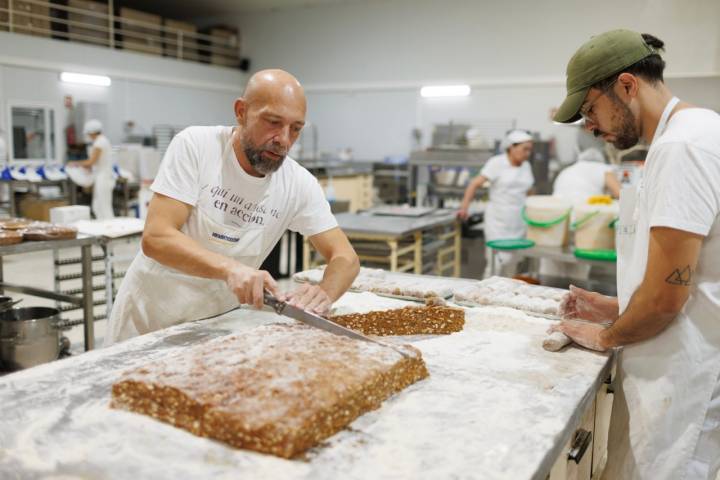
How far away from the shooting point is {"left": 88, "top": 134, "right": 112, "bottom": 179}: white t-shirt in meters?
7.96

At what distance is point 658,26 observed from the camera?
677 centimetres

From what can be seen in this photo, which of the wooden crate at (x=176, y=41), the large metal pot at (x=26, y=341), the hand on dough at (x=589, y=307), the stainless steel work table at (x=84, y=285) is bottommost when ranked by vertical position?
the large metal pot at (x=26, y=341)

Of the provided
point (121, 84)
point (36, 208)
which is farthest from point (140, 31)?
point (36, 208)

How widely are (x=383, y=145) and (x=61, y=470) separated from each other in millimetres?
10304

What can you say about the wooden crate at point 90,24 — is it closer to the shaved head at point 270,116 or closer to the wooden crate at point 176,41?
the wooden crate at point 176,41

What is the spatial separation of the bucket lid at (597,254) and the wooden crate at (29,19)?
808cm

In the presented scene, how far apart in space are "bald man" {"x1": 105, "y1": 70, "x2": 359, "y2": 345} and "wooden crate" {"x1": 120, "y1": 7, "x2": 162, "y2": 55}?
30.9ft

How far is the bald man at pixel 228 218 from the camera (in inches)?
68.2

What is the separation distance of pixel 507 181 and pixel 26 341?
3.99 meters

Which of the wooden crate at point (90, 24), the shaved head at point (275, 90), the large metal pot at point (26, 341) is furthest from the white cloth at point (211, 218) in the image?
the wooden crate at point (90, 24)

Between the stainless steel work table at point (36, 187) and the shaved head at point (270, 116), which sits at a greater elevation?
the shaved head at point (270, 116)

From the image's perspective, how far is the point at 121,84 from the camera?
32.2 ft

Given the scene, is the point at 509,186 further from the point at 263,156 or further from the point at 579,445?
the point at 579,445

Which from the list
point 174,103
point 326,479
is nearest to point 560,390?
point 326,479
